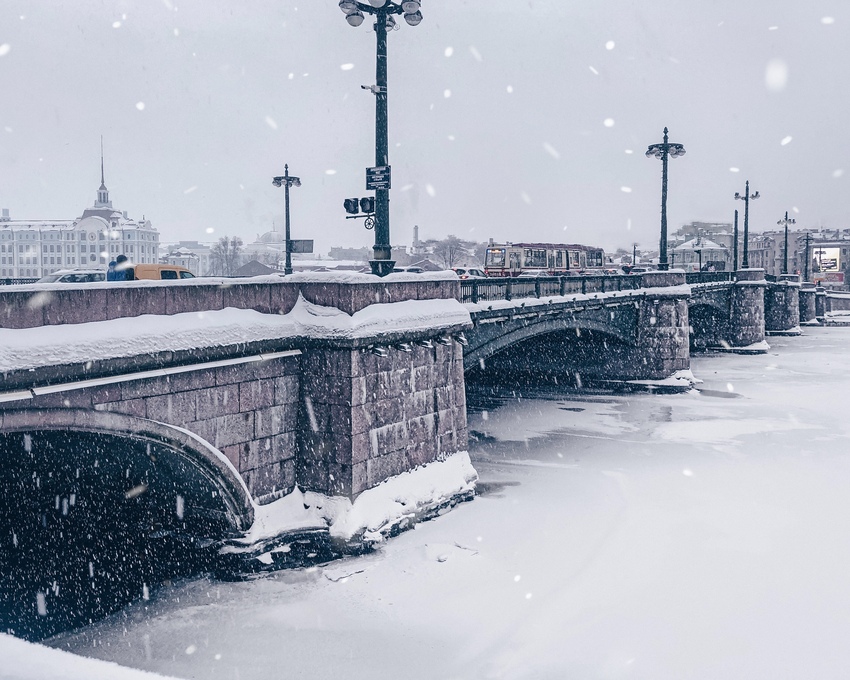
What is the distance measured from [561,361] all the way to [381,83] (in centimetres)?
1923

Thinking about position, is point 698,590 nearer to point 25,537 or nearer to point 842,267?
point 25,537

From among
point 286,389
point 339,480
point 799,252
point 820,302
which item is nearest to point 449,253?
point 820,302

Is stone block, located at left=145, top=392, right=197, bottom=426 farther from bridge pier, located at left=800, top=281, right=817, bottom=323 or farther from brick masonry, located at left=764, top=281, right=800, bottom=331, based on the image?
bridge pier, located at left=800, top=281, right=817, bottom=323

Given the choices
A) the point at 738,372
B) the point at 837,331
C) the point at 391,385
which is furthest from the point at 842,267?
the point at 391,385

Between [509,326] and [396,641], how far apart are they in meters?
10.3

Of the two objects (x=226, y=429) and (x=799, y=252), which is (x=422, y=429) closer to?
(x=226, y=429)

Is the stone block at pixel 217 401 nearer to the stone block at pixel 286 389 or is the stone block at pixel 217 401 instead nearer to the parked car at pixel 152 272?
the stone block at pixel 286 389

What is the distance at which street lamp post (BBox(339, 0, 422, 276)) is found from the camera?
11172 mm

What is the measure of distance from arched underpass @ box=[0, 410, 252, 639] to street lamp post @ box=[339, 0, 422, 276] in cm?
423

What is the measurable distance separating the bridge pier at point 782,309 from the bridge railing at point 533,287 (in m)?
32.1

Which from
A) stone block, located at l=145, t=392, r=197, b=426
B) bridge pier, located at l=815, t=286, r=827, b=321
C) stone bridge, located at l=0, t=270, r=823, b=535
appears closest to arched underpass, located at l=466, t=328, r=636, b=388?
stone bridge, located at l=0, t=270, r=823, b=535

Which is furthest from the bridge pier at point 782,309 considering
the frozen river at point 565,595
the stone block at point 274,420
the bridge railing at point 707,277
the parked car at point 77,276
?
the stone block at point 274,420

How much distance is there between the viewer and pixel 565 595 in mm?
10250

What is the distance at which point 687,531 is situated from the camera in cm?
1273
